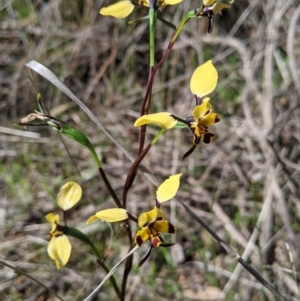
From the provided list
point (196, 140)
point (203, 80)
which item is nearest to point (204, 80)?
point (203, 80)

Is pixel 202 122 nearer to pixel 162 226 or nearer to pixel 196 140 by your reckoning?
pixel 196 140

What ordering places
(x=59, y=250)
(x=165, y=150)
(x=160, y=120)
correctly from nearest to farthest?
1. (x=160, y=120)
2. (x=59, y=250)
3. (x=165, y=150)

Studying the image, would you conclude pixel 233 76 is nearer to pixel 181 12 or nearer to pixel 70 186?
pixel 181 12

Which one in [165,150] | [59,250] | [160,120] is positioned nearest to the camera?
[160,120]

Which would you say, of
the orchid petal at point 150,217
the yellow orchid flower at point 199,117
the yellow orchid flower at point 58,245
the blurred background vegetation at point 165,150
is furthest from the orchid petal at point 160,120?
the blurred background vegetation at point 165,150

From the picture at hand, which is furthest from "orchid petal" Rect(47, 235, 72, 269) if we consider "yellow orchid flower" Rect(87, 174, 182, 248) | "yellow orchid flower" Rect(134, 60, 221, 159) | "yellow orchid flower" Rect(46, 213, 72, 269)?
"yellow orchid flower" Rect(134, 60, 221, 159)

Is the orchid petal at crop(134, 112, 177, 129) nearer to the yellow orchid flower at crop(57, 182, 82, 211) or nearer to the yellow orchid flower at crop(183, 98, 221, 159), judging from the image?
the yellow orchid flower at crop(183, 98, 221, 159)

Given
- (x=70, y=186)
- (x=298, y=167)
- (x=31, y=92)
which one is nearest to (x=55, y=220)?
(x=70, y=186)
